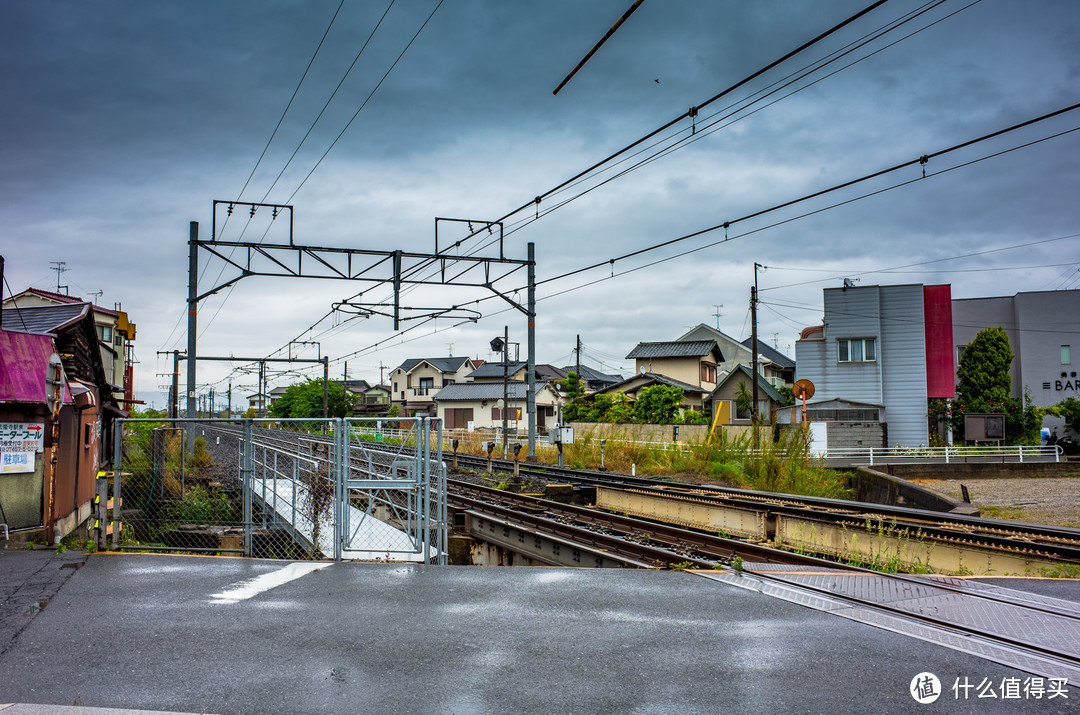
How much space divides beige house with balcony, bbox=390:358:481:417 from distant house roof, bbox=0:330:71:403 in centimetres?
5960

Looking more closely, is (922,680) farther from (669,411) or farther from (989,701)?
(669,411)

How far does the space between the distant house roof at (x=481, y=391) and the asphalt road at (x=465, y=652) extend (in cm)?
4859

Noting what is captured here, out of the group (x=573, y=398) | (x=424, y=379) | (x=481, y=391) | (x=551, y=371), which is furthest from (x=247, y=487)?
(x=551, y=371)

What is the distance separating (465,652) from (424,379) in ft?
227

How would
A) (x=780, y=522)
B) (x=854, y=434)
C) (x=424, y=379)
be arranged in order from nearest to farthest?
(x=780, y=522), (x=854, y=434), (x=424, y=379)

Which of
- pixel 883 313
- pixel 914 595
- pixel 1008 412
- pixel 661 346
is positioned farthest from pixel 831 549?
pixel 661 346

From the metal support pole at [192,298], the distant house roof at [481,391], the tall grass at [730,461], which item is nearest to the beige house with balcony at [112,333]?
the metal support pole at [192,298]

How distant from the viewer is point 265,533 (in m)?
11.6

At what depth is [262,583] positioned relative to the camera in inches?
304

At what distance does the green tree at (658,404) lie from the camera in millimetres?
40719

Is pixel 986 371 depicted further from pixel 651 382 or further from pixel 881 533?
pixel 881 533

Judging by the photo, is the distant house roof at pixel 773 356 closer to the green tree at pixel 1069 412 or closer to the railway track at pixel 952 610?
the green tree at pixel 1069 412

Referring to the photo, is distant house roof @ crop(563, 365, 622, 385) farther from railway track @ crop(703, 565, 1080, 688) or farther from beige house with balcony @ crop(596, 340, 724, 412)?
railway track @ crop(703, 565, 1080, 688)

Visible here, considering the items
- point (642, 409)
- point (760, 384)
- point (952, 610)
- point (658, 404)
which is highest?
point (760, 384)
